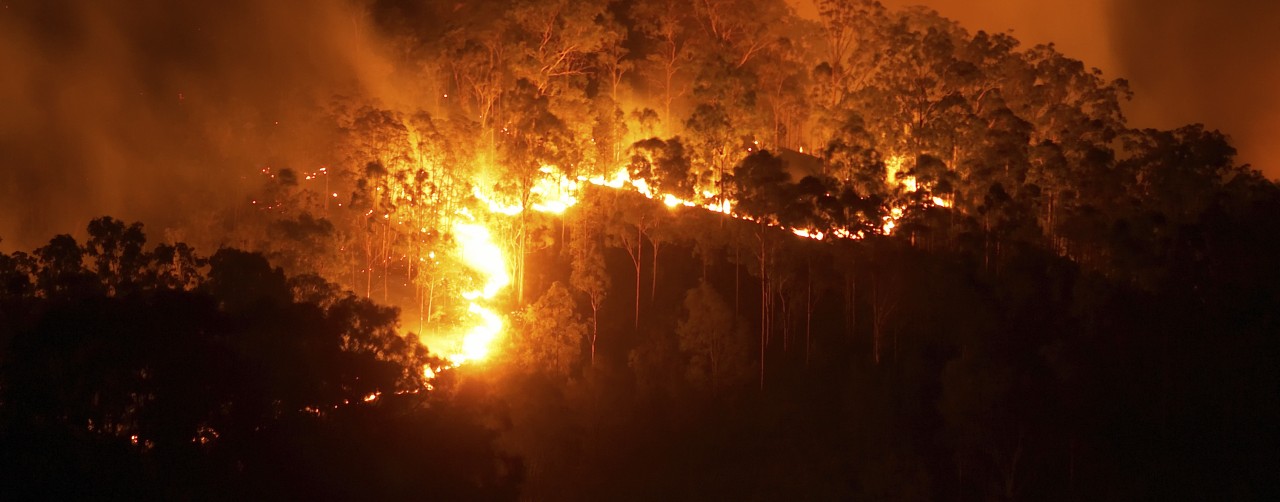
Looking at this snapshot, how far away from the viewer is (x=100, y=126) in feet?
162

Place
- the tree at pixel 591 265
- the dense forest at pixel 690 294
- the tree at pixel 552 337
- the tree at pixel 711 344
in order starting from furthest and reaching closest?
the tree at pixel 591 265, the tree at pixel 552 337, the tree at pixel 711 344, the dense forest at pixel 690 294

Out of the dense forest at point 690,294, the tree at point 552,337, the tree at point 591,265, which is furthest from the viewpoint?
the tree at point 591,265

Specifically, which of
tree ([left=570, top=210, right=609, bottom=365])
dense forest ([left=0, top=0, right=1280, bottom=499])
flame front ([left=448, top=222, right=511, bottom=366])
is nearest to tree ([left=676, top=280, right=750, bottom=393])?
dense forest ([left=0, top=0, right=1280, bottom=499])

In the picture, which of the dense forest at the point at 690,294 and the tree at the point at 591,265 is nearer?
the dense forest at the point at 690,294

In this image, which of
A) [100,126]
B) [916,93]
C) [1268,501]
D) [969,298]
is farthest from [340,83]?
[1268,501]

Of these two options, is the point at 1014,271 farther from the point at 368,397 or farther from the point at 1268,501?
the point at 368,397

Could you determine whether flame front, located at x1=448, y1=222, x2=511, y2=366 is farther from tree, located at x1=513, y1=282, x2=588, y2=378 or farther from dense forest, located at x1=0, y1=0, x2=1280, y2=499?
tree, located at x1=513, y1=282, x2=588, y2=378

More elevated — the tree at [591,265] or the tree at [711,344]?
the tree at [591,265]

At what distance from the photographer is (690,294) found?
33844 millimetres

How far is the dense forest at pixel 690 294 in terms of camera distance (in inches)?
851

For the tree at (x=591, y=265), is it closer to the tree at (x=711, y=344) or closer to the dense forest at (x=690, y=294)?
the dense forest at (x=690, y=294)

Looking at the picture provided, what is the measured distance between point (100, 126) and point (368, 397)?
102ft

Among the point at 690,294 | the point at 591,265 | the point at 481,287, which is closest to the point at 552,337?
the point at 591,265

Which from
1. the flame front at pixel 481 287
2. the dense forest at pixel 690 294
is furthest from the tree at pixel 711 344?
the flame front at pixel 481 287
